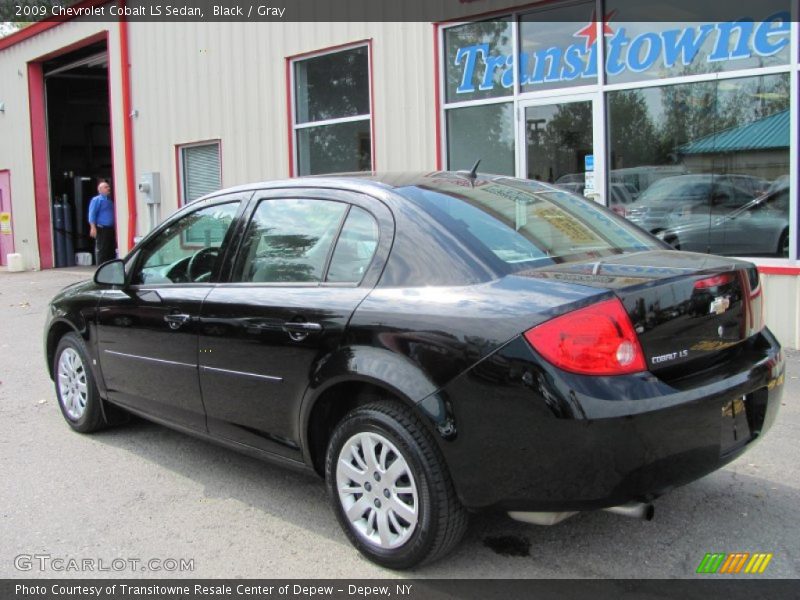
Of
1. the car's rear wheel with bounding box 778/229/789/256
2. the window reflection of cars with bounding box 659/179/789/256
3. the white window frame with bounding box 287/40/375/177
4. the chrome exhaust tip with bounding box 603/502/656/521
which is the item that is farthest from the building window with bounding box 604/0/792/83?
the chrome exhaust tip with bounding box 603/502/656/521

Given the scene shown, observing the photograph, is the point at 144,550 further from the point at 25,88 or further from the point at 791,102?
the point at 25,88

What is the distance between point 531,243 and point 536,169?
589 cm

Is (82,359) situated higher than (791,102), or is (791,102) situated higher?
(791,102)

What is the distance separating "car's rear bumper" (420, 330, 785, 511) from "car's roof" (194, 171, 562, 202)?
118 cm

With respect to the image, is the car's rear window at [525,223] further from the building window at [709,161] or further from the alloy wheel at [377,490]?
the building window at [709,161]

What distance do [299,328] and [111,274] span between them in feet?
5.92

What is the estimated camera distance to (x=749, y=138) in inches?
293

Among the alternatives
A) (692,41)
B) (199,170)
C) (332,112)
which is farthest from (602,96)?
(199,170)

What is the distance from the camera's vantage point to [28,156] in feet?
56.2

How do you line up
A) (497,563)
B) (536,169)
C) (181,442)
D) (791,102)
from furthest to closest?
(536,169)
(791,102)
(181,442)
(497,563)

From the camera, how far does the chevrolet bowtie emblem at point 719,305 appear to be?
3.05 m

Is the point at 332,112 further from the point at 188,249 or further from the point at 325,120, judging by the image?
the point at 188,249

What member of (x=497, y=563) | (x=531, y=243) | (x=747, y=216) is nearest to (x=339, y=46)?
(x=747, y=216)

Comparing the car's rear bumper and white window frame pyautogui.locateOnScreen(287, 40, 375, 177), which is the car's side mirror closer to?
the car's rear bumper
